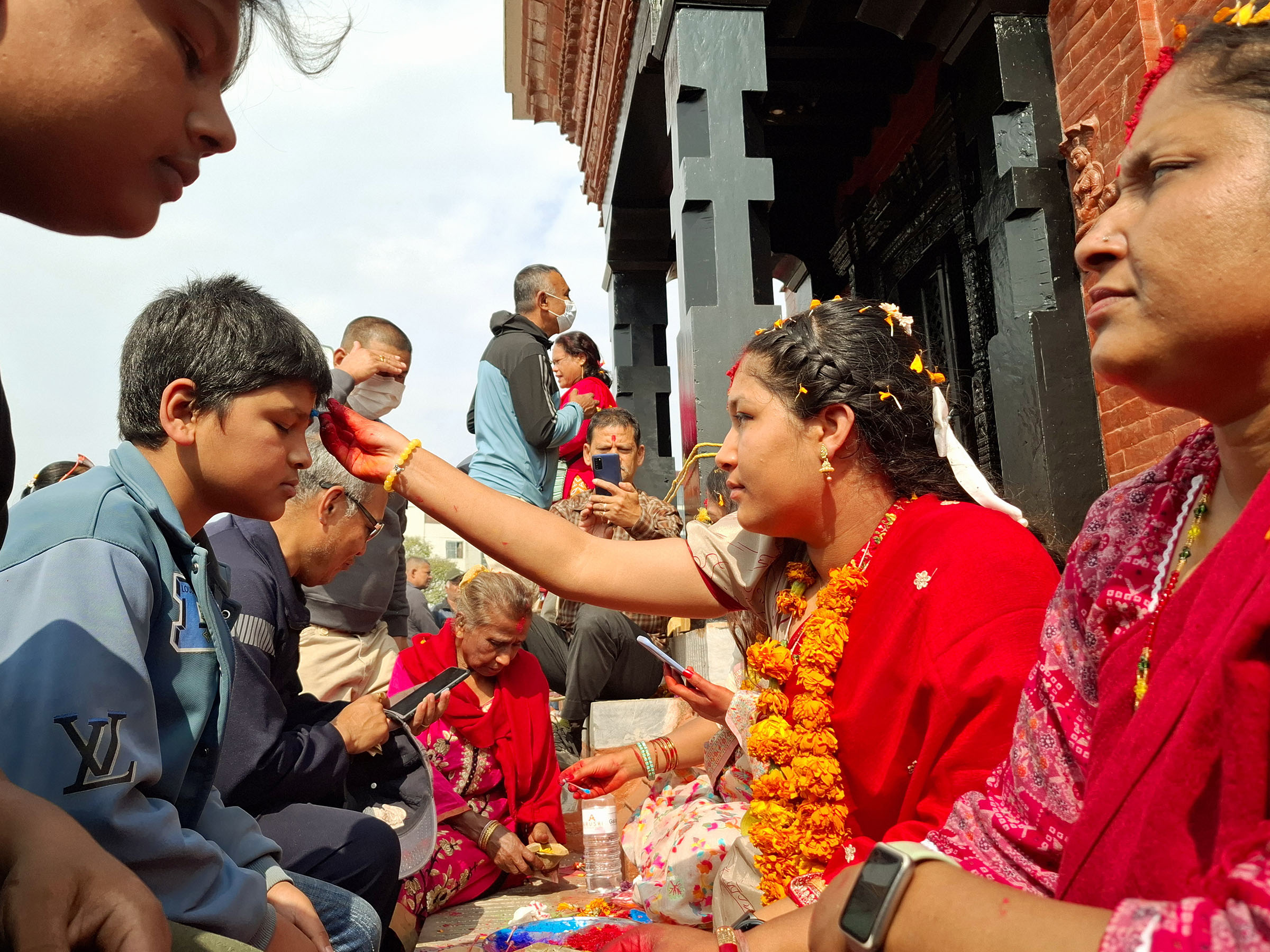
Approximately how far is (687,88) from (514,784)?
368 cm

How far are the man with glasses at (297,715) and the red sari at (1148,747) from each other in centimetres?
166

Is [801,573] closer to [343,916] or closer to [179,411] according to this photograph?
[343,916]

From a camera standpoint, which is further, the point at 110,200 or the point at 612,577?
the point at 612,577

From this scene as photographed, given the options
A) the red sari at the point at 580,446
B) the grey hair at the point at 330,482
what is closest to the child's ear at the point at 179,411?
the grey hair at the point at 330,482

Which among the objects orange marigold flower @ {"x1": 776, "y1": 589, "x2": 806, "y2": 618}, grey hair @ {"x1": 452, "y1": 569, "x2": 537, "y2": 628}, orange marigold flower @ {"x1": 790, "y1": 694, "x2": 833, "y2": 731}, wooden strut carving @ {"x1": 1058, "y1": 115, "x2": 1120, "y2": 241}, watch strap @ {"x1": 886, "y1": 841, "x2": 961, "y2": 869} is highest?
wooden strut carving @ {"x1": 1058, "y1": 115, "x2": 1120, "y2": 241}

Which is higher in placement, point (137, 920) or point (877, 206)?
point (877, 206)

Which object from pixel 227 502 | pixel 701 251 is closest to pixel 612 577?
pixel 227 502

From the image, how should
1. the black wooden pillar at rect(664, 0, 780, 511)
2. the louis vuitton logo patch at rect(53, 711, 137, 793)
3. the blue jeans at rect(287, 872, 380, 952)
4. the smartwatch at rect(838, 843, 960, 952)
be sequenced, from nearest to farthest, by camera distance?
the smartwatch at rect(838, 843, 960, 952), the louis vuitton logo patch at rect(53, 711, 137, 793), the blue jeans at rect(287, 872, 380, 952), the black wooden pillar at rect(664, 0, 780, 511)

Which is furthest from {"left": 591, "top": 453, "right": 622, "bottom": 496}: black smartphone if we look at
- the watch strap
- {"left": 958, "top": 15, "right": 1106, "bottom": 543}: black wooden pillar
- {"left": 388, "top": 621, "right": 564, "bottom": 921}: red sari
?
the watch strap

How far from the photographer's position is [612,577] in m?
2.47

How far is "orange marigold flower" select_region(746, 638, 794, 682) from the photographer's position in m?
2.24

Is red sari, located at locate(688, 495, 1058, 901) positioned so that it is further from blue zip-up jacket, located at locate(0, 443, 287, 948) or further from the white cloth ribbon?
blue zip-up jacket, located at locate(0, 443, 287, 948)

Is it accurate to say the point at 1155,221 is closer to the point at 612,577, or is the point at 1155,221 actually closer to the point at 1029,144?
the point at 612,577

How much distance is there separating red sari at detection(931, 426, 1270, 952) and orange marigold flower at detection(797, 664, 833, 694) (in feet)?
1.93
